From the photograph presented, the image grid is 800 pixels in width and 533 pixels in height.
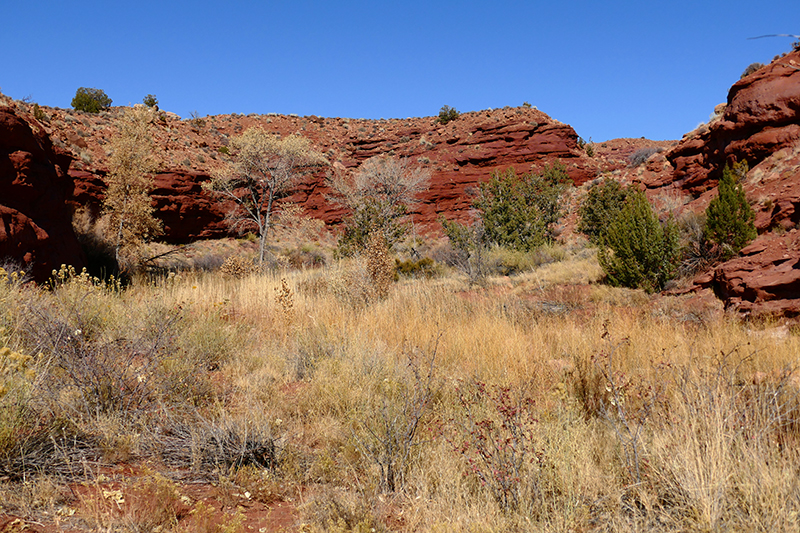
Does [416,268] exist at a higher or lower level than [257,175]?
lower

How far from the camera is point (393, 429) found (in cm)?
290

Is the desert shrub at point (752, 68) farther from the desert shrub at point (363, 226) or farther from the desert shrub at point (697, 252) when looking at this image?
the desert shrub at point (363, 226)

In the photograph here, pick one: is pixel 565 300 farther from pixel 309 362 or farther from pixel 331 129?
pixel 331 129

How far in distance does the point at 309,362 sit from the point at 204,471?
2.14 metres

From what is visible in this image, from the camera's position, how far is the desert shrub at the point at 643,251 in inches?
403

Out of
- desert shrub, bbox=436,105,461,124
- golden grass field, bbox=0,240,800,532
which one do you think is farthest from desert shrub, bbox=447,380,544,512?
desert shrub, bbox=436,105,461,124

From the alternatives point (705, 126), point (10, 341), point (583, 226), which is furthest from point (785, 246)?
point (705, 126)

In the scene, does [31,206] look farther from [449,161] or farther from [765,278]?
[449,161]

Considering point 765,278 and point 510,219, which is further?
point 510,219

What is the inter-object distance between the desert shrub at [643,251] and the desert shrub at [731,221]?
90 cm

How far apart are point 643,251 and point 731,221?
1.77 meters

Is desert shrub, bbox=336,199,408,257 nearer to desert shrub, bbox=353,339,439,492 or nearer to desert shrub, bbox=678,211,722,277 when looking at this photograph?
desert shrub, bbox=678,211,722,277

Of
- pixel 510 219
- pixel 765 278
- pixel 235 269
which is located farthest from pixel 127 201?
Answer: pixel 765 278

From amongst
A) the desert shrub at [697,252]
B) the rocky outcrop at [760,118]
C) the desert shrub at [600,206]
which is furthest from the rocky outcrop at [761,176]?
the desert shrub at [600,206]
